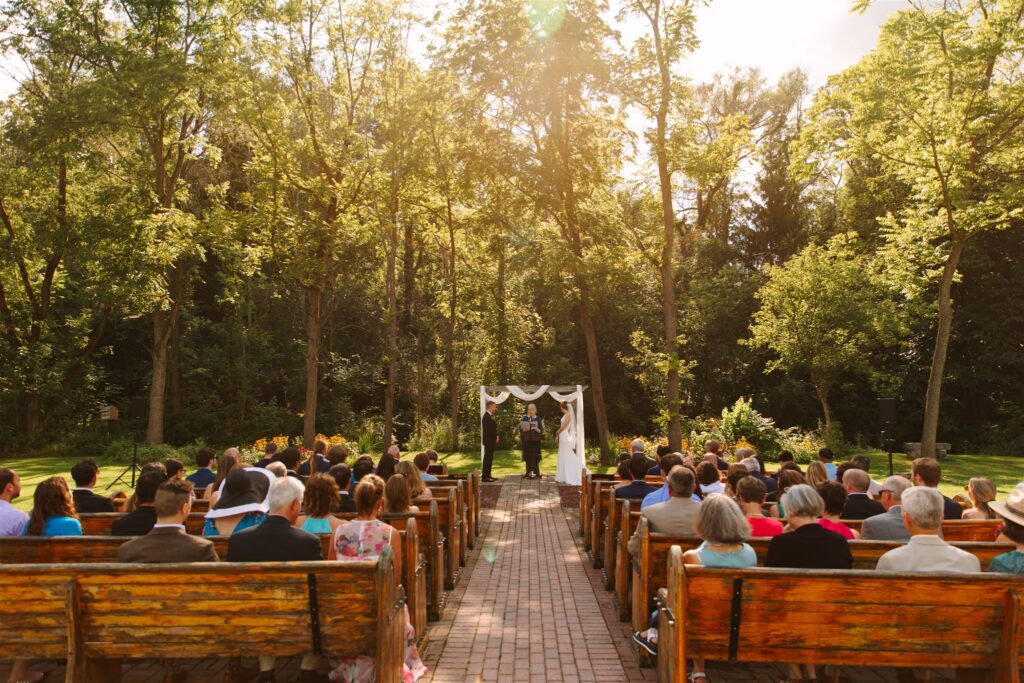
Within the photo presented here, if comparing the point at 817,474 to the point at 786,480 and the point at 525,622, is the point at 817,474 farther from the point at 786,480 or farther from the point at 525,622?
the point at 525,622

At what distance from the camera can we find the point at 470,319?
28109 mm

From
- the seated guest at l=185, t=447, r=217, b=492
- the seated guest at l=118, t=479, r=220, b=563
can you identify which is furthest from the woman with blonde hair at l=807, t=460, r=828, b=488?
the seated guest at l=185, t=447, r=217, b=492

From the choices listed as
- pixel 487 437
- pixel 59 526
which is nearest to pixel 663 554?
pixel 59 526

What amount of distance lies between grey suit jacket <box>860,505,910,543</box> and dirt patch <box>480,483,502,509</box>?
9.63m

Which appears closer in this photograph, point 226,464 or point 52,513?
point 52,513

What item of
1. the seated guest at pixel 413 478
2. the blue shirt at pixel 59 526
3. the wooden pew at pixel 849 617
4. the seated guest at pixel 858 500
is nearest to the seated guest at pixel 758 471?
the seated guest at pixel 858 500

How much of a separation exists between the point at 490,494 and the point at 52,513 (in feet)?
37.8

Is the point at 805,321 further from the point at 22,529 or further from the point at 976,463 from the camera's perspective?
the point at 22,529

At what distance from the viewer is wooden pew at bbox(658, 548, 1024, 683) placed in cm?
432

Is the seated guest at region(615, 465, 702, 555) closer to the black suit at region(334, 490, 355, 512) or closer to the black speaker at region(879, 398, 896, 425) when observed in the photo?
the black suit at region(334, 490, 355, 512)

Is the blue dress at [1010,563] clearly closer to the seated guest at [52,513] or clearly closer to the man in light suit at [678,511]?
the man in light suit at [678,511]

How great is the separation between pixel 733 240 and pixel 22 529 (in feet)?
125

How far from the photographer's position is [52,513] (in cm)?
591

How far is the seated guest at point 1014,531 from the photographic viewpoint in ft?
14.8
